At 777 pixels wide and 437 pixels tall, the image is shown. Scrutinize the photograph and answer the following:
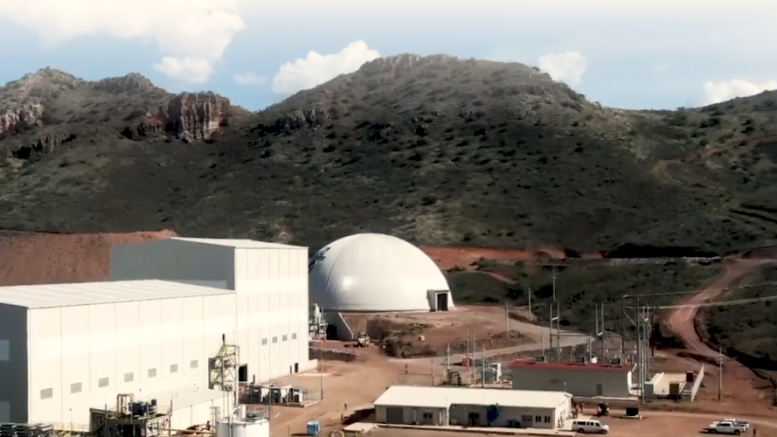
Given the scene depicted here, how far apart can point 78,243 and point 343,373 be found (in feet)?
144

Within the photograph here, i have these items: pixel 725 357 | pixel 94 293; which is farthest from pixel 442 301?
pixel 94 293

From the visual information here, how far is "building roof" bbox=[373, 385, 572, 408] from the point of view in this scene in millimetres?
41312

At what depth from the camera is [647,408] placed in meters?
45.2

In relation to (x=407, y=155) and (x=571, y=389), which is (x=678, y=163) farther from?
(x=571, y=389)

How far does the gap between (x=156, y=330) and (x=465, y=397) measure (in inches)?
536

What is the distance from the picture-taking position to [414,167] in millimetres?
121062

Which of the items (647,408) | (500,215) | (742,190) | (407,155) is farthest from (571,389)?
(407,155)

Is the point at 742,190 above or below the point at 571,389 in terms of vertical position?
above

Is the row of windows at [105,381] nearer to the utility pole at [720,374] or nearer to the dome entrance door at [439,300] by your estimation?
the utility pole at [720,374]

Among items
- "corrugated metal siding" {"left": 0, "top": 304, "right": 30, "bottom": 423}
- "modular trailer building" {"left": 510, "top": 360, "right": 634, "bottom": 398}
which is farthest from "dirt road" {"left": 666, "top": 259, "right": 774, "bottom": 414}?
"corrugated metal siding" {"left": 0, "top": 304, "right": 30, "bottom": 423}

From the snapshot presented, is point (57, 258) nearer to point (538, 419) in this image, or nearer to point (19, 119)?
point (538, 419)

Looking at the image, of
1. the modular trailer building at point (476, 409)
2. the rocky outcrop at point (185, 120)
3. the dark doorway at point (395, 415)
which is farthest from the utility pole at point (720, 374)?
the rocky outcrop at point (185, 120)

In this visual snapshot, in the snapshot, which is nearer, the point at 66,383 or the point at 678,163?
the point at 66,383

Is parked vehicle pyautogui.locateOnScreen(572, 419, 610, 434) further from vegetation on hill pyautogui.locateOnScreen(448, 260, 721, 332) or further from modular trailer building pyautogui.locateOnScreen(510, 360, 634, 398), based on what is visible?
vegetation on hill pyautogui.locateOnScreen(448, 260, 721, 332)
